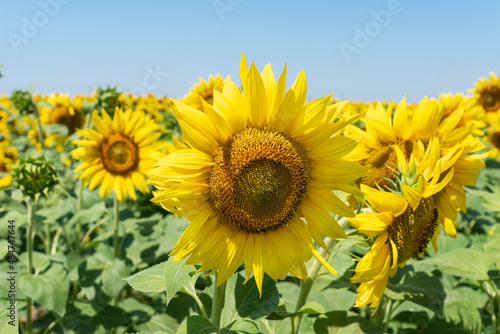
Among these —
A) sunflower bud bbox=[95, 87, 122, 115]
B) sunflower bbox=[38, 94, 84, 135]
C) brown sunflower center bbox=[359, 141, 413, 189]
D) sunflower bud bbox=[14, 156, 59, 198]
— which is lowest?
brown sunflower center bbox=[359, 141, 413, 189]

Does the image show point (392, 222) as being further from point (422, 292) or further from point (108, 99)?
point (108, 99)

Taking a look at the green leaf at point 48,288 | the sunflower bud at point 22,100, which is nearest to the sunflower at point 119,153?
the green leaf at point 48,288

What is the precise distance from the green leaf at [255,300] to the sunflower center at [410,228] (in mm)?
601

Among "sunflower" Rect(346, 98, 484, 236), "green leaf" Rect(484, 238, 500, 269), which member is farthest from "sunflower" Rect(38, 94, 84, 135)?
"green leaf" Rect(484, 238, 500, 269)

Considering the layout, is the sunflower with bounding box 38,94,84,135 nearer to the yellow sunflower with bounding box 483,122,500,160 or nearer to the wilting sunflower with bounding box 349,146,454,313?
the wilting sunflower with bounding box 349,146,454,313

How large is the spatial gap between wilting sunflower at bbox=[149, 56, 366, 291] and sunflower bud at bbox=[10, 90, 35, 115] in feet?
14.1

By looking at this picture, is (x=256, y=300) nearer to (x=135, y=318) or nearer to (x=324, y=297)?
(x=324, y=297)

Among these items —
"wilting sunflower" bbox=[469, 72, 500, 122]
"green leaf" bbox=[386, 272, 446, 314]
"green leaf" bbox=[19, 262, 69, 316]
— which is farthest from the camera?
"wilting sunflower" bbox=[469, 72, 500, 122]

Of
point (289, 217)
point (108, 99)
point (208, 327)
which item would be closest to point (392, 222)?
point (289, 217)

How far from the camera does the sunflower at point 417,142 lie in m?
2.10

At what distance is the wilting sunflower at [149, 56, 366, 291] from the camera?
145 centimetres

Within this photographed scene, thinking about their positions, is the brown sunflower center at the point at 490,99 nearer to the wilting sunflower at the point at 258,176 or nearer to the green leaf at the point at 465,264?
the green leaf at the point at 465,264

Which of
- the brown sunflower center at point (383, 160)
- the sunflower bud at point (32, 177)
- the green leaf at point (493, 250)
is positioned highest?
the sunflower bud at point (32, 177)

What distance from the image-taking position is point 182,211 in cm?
146
